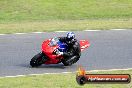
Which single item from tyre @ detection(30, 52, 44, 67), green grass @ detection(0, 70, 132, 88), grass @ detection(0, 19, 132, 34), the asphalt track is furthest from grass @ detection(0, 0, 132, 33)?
green grass @ detection(0, 70, 132, 88)

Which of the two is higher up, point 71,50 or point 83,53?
point 71,50

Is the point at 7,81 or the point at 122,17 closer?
the point at 7,81

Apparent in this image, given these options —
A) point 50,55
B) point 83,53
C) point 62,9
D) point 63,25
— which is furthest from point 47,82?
point 62,9

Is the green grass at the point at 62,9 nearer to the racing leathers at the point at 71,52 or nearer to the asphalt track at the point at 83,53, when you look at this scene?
the asphalt track at the point at 83,53

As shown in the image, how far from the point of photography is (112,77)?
10609 millimetres

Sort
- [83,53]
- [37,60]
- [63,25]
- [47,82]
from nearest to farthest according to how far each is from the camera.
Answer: [47,82] < [37,60] < [83,53] < [63,25]

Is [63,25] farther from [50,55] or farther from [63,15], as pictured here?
[50,55]

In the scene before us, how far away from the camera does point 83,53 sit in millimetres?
20875

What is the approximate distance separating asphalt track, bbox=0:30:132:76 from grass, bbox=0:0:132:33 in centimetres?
131

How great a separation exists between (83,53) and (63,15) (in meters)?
8.79

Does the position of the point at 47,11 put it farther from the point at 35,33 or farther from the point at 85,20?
the point at 35,33

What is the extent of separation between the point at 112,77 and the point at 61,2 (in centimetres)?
2153

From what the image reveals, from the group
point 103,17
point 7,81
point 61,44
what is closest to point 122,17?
point 103,17

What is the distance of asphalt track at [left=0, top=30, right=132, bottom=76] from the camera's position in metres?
18.6
